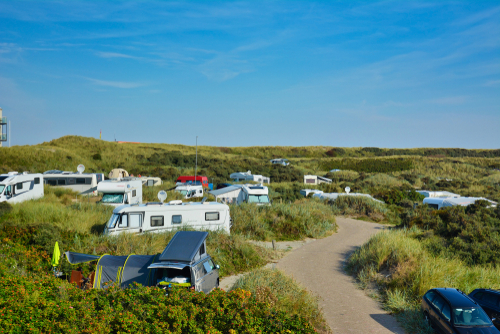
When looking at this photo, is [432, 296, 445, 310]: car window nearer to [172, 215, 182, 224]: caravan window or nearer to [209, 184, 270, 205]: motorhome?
[172, 215, 182, 224]: caravan window

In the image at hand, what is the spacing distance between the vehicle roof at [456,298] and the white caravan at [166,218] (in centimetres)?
920

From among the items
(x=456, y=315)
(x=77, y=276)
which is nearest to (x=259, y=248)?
(x=77, y=276)

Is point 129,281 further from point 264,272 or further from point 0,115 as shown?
point 0,115

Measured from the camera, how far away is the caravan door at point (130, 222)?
13.5 m

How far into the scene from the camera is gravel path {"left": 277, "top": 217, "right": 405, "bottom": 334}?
818 centimetres

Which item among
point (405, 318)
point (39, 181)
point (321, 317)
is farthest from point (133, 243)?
point (39, 181)

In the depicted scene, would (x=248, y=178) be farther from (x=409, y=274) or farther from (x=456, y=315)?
(x=456, y=315)

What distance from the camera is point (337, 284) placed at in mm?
11164

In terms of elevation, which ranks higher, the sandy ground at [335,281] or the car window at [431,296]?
the car window at [431,296]

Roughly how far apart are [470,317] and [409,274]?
3.46 metres

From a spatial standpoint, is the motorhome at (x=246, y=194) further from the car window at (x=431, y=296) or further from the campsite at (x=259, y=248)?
the car window at (x=431, y=296)

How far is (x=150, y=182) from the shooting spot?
107 ft

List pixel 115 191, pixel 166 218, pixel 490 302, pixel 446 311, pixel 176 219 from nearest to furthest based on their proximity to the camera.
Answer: pixel 446 311 → pixel 490 302 → pixel 166 218 → pixel 176 219 → pixel 115 191

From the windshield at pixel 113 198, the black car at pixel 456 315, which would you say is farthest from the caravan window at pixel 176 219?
the black car at pixel 456 315
